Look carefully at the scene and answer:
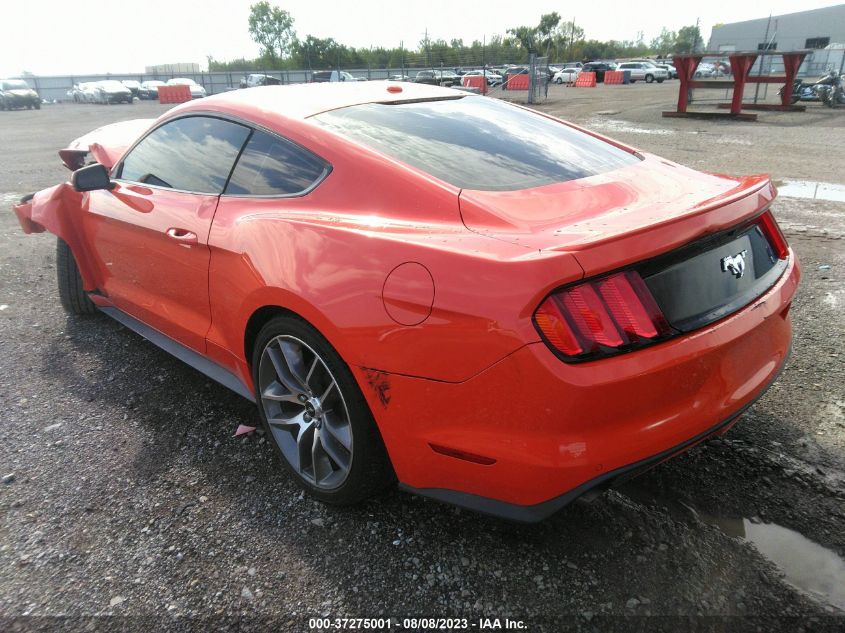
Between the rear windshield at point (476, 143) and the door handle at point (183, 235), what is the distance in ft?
2.58

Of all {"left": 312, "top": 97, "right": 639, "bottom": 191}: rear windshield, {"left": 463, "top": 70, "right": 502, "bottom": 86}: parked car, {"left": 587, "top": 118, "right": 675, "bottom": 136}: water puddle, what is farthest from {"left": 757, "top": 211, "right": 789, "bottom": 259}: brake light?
{"left": 463, "top": 70, "right": 502, "bottom": 86}: parked car

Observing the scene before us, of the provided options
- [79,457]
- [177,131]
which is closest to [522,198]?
[177,131]

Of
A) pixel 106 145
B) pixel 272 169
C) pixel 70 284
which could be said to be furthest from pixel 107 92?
pixel 272 169

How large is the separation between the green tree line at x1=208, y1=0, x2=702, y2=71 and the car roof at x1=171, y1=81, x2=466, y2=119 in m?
42.9

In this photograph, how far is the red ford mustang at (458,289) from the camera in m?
1.70

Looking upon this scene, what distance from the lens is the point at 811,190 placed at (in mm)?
7477

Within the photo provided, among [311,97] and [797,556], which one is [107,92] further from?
[797,556]

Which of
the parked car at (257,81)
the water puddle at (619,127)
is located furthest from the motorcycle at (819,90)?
the parked car at (257,81)

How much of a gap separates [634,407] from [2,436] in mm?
3058

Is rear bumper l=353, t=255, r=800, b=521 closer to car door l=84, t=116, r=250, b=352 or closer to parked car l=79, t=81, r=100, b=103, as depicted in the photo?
car door l=84, t=116, r=250, b=352

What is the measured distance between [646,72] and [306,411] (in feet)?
176

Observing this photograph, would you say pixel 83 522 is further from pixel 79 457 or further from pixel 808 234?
pixel 808 234

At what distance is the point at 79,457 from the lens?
2.87 metres

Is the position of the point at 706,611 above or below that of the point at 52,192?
below
